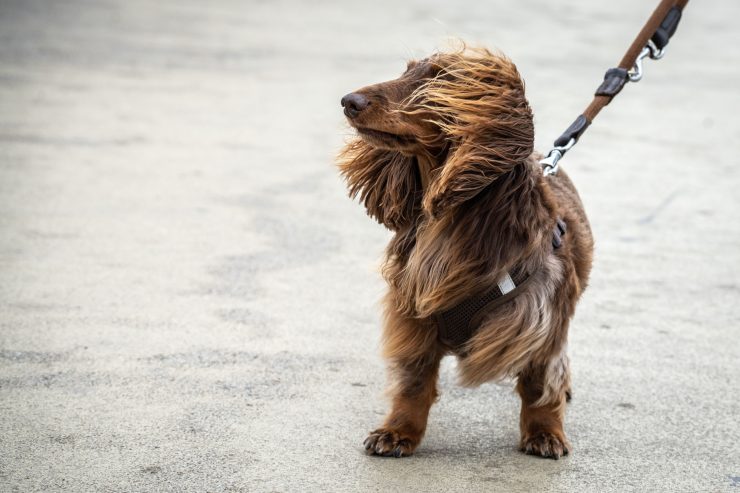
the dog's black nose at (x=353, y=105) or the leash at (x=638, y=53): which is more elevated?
the dog's black nose at (x=353, y=105)

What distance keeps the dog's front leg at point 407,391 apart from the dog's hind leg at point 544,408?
33cm

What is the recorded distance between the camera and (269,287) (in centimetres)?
536

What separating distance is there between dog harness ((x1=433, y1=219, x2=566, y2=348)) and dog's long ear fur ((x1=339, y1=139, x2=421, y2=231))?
337 mm

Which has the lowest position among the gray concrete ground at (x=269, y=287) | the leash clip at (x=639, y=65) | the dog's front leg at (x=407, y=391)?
the gray concrete ground at (x=269, y=287)

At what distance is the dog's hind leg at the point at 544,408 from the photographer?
141 inches

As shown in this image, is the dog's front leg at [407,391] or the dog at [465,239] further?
the dog's front leg at [407,391]

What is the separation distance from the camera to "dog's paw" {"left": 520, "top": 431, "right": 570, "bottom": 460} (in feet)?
11.9

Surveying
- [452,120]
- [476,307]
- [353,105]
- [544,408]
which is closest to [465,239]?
[476,307]

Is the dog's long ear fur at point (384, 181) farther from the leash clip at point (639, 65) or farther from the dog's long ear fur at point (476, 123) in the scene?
the leash clip at point (639, 65)

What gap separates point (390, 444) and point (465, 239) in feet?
2.54

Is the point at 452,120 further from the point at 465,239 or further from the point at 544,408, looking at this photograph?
the point at 544,408

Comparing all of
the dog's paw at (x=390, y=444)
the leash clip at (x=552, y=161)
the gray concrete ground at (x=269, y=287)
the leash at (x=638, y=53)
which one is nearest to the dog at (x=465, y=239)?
the dog's paw at (x=390, y=444)

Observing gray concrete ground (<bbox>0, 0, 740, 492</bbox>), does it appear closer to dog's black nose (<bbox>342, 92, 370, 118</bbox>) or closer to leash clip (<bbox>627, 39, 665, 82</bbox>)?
dog's black nose (<bbox>342, 92, 370, 118</bbox>)

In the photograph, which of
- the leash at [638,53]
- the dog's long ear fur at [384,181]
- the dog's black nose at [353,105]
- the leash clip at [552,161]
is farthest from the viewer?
the leash at [638,53]
